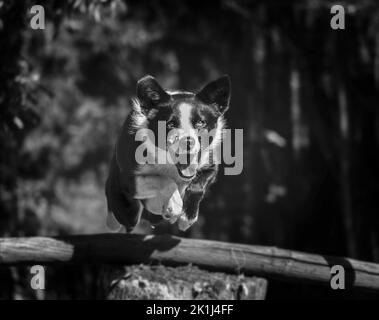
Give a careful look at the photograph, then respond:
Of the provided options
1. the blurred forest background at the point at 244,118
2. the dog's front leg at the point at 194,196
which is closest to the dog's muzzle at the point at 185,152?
the dog's front leg at the point at 194,196

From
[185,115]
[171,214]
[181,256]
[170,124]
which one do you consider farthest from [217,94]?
[181,256]

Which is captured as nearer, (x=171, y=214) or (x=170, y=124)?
(x=170, y=124)

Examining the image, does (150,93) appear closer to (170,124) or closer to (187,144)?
(170,124)

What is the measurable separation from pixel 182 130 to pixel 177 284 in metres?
1.86

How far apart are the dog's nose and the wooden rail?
6.12 ft

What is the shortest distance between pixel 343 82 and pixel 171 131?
779cm

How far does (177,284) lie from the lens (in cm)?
536

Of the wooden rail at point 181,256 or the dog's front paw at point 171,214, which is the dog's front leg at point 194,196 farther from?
the wooden rail at point 181,256

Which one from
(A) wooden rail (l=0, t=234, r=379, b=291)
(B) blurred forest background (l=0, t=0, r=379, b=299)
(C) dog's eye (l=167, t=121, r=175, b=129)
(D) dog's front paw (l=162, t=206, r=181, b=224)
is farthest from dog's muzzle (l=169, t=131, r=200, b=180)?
(B) blurred forest background (l=0, t=0, r=379, b=299)

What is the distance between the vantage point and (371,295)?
18.1ft

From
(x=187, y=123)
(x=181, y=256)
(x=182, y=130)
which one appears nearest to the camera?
(x=182, y=130)

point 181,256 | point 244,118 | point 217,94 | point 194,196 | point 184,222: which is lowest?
point 181,256

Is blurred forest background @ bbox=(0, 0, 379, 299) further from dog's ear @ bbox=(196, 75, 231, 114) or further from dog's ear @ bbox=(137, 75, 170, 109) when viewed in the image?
dog's ear @ bbox=(196, 75, 231, 114)
